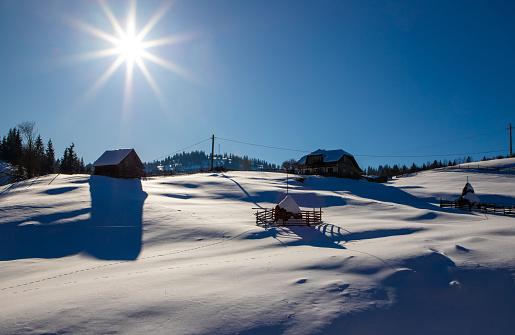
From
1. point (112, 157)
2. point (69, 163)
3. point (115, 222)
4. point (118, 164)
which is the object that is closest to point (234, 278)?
point (115, 222)

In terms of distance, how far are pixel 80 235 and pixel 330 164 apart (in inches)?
2192

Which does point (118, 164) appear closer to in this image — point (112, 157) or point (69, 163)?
point (112, 157)

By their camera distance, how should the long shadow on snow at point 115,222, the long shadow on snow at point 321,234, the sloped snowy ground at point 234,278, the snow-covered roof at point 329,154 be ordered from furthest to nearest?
the snow-covered roof at point 329,154
the long shadow on snow at point 321,234
the long shadow on snow at point 115,222
the sloped snowy ground at point 234,278

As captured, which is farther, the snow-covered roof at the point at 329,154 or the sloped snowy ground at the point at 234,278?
the snow-covered roof at the point at 329,154

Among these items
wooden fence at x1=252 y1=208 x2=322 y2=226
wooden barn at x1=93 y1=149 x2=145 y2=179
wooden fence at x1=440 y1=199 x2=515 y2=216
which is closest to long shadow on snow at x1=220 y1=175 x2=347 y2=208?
wooden fence at x1=252 y1=208 x2=322 y2=226

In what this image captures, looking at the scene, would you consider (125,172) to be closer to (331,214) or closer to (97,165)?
(97,165)

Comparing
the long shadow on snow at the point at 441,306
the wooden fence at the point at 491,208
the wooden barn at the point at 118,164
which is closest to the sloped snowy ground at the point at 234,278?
the long shadow on snow at the point at 441,306

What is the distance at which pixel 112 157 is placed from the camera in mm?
44812

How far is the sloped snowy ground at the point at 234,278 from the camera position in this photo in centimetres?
660

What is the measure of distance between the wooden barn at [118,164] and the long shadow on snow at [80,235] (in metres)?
19.3

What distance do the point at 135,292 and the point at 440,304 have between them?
9.05m

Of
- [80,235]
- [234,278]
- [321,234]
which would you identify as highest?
[234,278]

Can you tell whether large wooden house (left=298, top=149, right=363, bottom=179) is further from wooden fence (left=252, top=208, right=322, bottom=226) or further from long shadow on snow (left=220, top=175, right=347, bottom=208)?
wooden fence (left=252, top=208, right=322, bottom=226)

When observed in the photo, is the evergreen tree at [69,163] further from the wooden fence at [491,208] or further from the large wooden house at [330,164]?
the wooden fence at [491,208]
